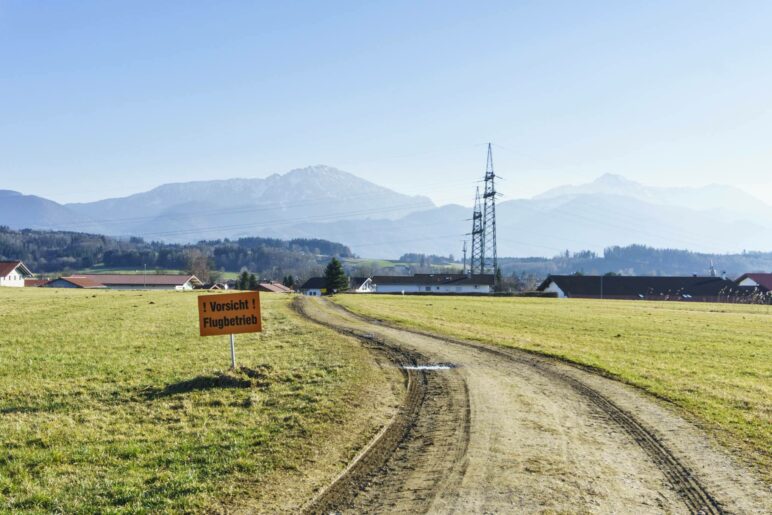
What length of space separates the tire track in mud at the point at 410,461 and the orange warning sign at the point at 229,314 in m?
5.95

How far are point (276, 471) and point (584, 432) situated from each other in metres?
6.26

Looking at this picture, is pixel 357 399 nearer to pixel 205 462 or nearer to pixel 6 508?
pixel 205 462

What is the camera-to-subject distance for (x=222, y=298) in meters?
18.5

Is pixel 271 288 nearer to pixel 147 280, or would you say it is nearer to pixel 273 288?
pixel 273 288

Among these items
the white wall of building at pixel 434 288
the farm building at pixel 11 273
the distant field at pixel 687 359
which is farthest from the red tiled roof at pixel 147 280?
the distant field at pixel 687 359

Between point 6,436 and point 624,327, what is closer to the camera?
point 6,436

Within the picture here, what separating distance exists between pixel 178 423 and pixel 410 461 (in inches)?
222

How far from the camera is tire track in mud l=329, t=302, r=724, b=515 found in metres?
8.60

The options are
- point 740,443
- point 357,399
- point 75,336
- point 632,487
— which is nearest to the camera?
point 632,487

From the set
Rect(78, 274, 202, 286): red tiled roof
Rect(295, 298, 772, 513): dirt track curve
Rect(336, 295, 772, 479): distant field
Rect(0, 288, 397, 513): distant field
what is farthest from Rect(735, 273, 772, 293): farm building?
Rect(295, 298, 772, 513): dirt track curve

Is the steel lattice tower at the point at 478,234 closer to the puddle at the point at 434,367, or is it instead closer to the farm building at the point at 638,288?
the farm building at the point at 638,288

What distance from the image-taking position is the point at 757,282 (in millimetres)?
132625

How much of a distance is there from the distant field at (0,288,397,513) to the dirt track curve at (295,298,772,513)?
0.94 m

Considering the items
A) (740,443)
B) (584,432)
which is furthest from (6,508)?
(740,443)
